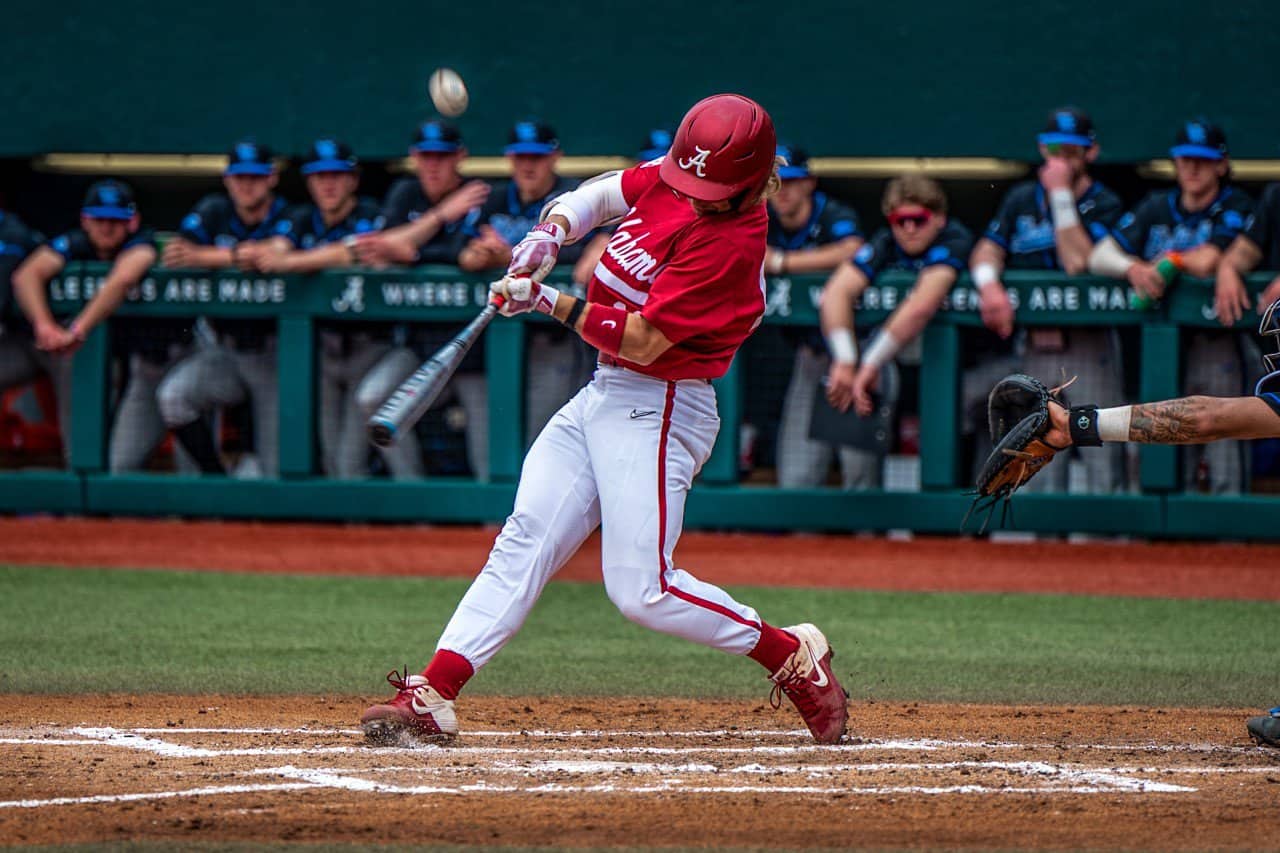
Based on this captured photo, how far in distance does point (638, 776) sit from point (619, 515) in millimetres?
673

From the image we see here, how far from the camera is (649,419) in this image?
4820 mm

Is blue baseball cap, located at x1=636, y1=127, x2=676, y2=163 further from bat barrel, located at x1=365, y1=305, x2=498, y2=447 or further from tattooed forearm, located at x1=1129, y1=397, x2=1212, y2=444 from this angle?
tattooed forearm, located at x1=1129, y1=397, x2=1212, y2=444

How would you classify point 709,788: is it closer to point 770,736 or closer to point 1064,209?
point 770,736

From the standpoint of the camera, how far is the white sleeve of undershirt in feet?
16.5

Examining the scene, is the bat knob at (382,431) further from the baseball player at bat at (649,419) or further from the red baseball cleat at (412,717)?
the red baseball cleat at (412,717)

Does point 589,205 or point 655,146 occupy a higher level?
point 655,146

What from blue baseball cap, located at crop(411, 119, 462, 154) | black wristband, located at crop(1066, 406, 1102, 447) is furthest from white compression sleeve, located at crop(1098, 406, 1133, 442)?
blue baseball cap, located at crop(411, 119, 462, 154)

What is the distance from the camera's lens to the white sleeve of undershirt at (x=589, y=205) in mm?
5027

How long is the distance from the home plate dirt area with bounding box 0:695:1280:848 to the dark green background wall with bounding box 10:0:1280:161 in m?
6.23

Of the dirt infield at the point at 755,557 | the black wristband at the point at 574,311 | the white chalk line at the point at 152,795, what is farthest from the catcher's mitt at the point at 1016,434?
the dirt infield at the point at 755,557

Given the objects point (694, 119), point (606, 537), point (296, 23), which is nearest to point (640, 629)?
point (606, 537)

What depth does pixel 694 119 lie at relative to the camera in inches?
187

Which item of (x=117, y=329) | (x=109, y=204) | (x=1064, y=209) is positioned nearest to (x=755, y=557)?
(x=1064, y=209)

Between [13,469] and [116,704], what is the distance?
4.99 metres
